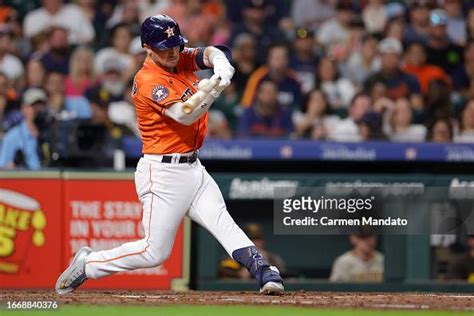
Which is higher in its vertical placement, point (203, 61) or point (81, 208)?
point (203, 61)

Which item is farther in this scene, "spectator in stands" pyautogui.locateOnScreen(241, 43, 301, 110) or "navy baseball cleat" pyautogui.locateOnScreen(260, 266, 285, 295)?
"spectator in stands" pyautogui.locateOnScreen(241, 43, 301, 110)

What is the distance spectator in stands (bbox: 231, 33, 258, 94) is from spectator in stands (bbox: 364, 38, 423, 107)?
1333mm

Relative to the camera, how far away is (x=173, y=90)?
23.2 feet

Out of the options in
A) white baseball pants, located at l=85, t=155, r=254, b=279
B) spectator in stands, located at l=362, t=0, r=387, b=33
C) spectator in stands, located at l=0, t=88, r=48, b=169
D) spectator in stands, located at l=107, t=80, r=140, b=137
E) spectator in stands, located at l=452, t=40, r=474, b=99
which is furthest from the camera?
spectator in stands, located at l=362, t=0, r=387, b=33

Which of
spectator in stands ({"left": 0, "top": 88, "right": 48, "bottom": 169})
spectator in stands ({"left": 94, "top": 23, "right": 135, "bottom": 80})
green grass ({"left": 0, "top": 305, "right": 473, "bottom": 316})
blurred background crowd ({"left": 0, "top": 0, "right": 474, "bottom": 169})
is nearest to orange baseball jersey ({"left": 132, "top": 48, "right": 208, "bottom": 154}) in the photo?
green grass ({"left": 0, "top": 305, "right": 473, "bottom": 316})

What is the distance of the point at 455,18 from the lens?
13.3m

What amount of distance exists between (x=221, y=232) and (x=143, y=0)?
663 centimetres

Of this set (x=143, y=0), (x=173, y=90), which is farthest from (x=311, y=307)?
(x=143, y=0)

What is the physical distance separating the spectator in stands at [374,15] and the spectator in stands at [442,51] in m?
0.62

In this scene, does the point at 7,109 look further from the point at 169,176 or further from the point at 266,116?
the point at 169,176

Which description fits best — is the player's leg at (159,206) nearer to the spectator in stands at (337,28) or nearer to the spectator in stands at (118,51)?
the spectator in stands at (118,51)

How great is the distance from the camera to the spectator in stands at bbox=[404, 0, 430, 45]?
12.9 metres

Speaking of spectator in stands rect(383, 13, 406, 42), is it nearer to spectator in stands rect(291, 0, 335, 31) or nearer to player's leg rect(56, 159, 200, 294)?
spectator in stands rect(291, 0, 335, 31)

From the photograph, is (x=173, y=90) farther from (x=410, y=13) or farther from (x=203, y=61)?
(x=410, y=13)
